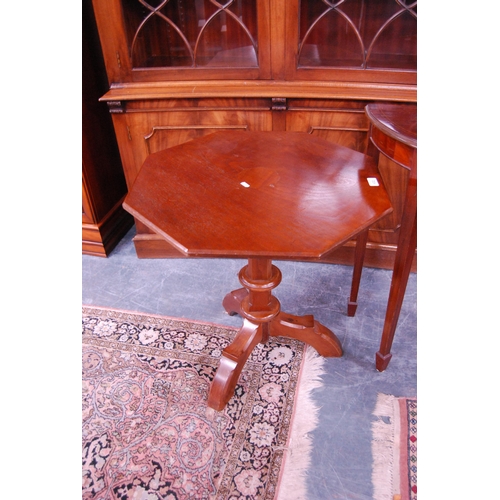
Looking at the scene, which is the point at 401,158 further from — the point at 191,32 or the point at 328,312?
the point at 191,32

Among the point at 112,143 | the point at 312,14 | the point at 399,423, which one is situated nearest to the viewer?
the point at 399,423

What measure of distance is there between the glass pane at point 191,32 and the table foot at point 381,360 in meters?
1.34

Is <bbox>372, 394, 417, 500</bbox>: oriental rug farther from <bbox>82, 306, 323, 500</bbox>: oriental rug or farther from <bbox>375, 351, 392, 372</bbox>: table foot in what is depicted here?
<bbox>82, 306, 323, 500</bbox>: oriental rug

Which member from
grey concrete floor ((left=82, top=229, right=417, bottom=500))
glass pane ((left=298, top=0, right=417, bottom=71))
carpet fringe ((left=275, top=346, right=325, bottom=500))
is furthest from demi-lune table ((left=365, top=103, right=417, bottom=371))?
glass pane ((left=298, top=0, right=417, bottom=71))

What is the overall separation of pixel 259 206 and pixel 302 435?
2.60 feet

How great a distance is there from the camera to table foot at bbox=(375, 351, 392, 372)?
161 centimetres

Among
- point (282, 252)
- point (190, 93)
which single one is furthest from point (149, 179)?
point (190, 93)

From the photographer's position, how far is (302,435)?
1.44m

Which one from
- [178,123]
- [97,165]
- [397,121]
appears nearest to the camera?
[397,121]

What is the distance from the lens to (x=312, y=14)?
181 cm

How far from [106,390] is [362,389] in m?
0.96

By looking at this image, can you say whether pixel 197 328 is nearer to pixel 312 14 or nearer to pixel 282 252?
pixel 282 252

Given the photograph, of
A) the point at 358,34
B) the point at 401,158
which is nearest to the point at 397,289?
the point at 401,158

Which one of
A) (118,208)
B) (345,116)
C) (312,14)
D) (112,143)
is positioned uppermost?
(312,14)
